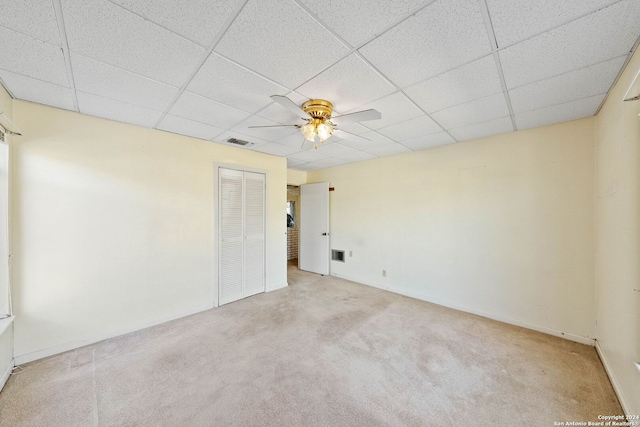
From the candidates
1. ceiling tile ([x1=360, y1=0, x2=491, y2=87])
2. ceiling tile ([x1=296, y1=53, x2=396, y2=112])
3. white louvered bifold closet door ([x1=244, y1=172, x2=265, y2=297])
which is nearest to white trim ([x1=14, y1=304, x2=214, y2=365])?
white louvered bifold closet door ([x1=244, y1=172, x2=265, y2=297])

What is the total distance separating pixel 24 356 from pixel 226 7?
11.5 feet

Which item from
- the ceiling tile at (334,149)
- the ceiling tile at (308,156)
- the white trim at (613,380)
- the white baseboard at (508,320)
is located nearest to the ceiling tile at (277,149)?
the ceiling tile at (308,156)

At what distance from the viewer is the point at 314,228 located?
17.6 ft

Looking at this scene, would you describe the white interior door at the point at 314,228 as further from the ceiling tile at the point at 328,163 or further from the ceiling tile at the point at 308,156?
the ceiling tile at the point at 308,156

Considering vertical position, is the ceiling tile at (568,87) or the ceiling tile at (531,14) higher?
the ceiling tile at (568,87)

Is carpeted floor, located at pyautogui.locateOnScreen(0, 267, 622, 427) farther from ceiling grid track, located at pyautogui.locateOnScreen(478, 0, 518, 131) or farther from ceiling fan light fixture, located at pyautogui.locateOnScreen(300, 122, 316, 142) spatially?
ceiling grid track, located at pyautogui.locateOnScreen(478, 0, 518, 131)

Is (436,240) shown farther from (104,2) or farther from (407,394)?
(104,2)

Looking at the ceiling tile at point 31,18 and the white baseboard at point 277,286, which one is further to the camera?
the white baseboard at point 277,286

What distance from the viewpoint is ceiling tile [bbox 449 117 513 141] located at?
2.64 meters

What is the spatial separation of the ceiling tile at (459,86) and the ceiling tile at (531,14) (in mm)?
230

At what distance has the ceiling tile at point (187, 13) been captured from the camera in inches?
45.3

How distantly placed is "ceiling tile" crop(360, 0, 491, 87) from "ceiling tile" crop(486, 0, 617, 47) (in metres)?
0.07

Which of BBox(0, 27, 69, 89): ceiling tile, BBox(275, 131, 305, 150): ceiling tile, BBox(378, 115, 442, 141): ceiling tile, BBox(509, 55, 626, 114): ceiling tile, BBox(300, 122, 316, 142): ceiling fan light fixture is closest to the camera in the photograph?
BBox(0, 27, 69, 89): ceiling tile

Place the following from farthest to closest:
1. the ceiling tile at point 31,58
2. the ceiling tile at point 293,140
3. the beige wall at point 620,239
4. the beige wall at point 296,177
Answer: the beige wall at point 296,177
the ceiling tile at point 293,140
the beige wall at point 620,239
the ceiling tile at point 31,58
